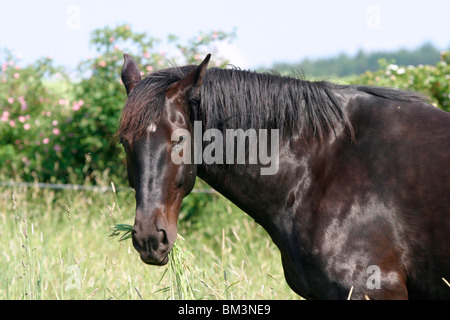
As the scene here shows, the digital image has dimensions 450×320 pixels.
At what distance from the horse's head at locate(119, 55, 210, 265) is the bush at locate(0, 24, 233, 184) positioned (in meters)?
4.25

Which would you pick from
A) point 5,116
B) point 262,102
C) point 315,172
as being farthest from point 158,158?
point 5,116

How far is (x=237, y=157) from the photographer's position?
2982mm

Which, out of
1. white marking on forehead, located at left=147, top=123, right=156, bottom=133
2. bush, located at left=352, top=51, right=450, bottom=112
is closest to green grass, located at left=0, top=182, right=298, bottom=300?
white marking on forehead, located at left=147, top=123, right=156, bottom=133

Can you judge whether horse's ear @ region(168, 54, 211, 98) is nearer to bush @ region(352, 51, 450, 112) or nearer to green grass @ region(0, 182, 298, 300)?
green grass @ region(0, 182, 298, 300)

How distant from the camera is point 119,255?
4695mm

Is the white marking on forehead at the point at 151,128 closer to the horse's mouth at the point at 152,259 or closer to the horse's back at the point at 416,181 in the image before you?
the horse's mouth at the point at 152,259

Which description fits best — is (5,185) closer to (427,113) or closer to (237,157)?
(237,157)

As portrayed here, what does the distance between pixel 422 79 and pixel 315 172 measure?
186 inches

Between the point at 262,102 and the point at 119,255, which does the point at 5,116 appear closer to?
the point at 119,255

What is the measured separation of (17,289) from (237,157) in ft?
7.50

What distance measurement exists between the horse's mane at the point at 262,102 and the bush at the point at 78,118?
419 cm

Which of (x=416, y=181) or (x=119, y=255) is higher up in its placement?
(x=416, y=181)
